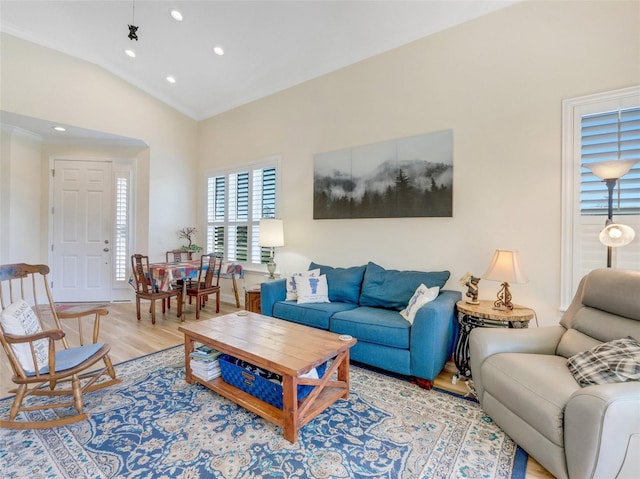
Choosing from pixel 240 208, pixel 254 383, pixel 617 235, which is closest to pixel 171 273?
pixel 240 208

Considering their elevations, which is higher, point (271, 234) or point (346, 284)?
point (271, 234)

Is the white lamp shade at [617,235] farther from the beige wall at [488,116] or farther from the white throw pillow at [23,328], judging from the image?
the white throw pillow at [23,328]

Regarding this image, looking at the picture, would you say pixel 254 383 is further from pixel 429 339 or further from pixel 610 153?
pixel 610 153

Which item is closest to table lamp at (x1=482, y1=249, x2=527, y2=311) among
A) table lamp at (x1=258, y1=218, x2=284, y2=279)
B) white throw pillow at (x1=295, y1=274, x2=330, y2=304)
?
white throw pillow at (x1=295, y1=274, x2=330, y2=304)

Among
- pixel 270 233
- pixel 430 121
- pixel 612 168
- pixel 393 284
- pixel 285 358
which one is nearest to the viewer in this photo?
pixel 285 358

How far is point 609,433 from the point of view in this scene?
1247 millimetres

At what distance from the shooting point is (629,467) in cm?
125

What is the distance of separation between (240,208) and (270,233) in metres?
1.23

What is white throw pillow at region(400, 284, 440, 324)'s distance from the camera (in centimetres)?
254

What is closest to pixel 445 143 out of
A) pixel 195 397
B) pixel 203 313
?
pixel 195 397

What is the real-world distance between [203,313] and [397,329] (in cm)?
318

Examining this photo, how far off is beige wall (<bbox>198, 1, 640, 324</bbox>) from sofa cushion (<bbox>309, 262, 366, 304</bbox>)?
11.6 inches

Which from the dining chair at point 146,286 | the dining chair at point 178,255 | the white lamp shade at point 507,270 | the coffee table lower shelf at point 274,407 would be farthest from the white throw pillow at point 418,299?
the dining chair at point 178,255

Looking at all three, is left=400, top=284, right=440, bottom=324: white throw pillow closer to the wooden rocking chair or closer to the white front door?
the wooden rocking chair
